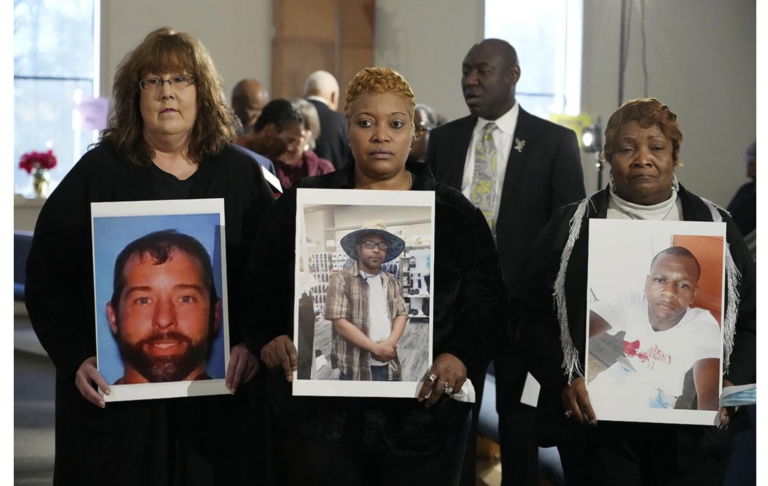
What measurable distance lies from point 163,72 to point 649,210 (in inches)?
45.5

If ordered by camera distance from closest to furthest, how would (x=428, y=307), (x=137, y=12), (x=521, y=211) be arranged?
(x=428, y=307), (x=521, y=211), (x=137, y=12)

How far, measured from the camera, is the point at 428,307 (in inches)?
73.7

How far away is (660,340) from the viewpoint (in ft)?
6.31

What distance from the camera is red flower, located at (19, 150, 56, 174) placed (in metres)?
8.83

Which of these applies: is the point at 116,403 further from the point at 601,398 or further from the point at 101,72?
the point at 101,72

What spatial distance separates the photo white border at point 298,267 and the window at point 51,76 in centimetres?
798

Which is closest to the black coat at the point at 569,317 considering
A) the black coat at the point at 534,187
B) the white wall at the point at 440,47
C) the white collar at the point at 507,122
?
the black coat at the point at 534,187

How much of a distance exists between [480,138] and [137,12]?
247 inches

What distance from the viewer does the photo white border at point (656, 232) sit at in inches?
74.7

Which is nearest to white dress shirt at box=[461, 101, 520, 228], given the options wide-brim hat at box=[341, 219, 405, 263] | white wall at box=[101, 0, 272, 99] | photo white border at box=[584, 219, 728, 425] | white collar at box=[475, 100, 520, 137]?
white collar at box=[475, 100, 520, 137]

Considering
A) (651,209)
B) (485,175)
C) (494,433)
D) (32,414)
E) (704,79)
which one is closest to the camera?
(651,209)

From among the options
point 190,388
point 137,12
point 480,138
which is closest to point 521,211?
point 480,138

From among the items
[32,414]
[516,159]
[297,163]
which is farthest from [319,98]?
[516,159]

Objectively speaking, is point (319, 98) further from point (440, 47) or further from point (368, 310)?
point (368, 310)
